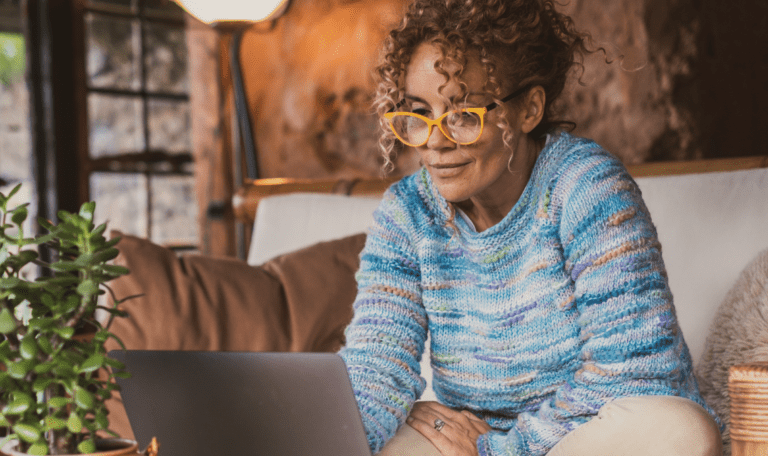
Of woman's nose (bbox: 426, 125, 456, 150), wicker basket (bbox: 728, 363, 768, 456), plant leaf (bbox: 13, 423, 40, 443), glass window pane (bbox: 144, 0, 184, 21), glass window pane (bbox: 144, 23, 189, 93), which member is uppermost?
glass window pane (bbox: 144, 0, 184, 21)

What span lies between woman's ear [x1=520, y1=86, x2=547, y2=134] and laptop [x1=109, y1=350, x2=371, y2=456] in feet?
2.03

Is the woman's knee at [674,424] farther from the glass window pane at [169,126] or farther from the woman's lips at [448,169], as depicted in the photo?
the glass window pane at [169,126]

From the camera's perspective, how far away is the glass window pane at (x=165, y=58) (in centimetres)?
409

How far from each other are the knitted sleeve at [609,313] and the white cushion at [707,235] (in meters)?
0.33

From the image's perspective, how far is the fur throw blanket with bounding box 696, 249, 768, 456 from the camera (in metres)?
1.22

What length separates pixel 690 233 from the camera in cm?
147

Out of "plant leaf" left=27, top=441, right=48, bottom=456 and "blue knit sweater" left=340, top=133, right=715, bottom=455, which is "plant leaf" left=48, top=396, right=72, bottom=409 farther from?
"blue knit sweater" left=340, top=133, right=715, bottom=455

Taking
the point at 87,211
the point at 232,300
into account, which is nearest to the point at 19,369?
the point at 87,211

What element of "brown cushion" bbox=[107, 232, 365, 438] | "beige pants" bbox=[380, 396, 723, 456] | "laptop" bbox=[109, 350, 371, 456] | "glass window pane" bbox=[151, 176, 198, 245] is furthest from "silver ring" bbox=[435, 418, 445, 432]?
"glass window pane" bbox=[151, 176, 198, 245]

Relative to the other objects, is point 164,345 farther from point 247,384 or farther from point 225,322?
point 247,384

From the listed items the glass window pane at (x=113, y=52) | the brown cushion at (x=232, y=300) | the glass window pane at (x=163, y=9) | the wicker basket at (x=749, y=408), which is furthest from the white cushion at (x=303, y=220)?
the glass window pane at (x=163, y=9)

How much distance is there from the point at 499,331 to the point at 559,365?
11 centimetres

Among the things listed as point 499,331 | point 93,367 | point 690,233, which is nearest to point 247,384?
point 93,367

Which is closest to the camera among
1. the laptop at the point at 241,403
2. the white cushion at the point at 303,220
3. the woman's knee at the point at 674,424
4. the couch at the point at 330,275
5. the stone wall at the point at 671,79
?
the laptop at the point at 241,403
